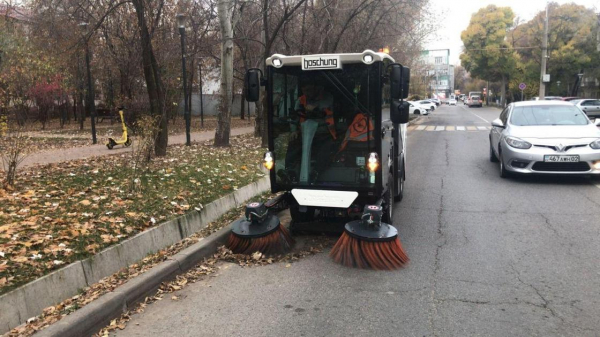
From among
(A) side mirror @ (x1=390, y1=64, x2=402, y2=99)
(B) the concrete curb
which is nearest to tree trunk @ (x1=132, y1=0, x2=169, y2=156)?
(B) the concrete curb

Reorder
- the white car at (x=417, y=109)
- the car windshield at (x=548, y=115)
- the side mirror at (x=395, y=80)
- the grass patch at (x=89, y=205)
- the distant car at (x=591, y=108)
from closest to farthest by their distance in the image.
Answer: the grass patch at (x=89, y=205) < the side mirror at (x=395, y=80) < the car windshield at (x=548, y=115) < the distant car at (x=591, y=108) < the white car at (x=417, y=109)

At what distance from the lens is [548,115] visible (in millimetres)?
10609

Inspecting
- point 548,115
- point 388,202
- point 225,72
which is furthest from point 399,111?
point 225,72

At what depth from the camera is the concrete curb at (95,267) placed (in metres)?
3.72

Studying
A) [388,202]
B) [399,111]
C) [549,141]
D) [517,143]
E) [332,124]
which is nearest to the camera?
[332,124]

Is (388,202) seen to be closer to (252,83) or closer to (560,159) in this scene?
(252,83)

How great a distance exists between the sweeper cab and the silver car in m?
4.54

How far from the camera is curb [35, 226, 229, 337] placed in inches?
144

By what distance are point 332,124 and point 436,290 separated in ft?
8.15

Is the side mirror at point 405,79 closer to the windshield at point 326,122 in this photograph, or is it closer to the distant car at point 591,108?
the windshield at point 326,122

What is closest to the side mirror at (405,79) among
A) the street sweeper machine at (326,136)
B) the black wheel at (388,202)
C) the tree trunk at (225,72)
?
the street sweeper machine at (326,136)

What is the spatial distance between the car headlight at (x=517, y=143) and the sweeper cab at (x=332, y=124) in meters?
4.53

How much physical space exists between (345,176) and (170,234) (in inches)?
95.1

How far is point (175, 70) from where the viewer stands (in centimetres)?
2605
